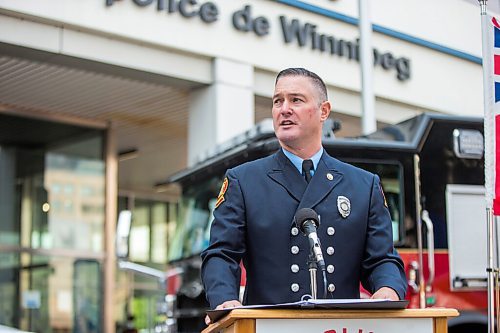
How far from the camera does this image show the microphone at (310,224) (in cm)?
352

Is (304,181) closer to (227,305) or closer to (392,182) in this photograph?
(227,305)

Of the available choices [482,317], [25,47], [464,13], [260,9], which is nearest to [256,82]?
[260,9]

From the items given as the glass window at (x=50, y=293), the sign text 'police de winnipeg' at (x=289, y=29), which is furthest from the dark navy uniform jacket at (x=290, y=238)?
the glass window at (x=50, y=293)

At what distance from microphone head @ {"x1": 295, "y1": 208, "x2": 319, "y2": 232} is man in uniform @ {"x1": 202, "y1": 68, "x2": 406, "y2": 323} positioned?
12 cm

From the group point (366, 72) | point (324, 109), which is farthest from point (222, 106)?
point (324, 109)

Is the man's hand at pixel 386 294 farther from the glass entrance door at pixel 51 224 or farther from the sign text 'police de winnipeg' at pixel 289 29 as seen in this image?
the glass entrance door at pixel 51 224

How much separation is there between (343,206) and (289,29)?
11.0 m

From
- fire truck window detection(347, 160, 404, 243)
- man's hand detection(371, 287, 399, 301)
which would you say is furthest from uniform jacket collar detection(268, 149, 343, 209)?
fire truck window detection(347, 160, 404, 243)

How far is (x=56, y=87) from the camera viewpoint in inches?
571

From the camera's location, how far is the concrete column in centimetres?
1359

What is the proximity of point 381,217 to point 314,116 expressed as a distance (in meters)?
0.50

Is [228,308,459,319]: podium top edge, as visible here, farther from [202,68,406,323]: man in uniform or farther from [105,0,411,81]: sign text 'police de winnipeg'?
[105,0,411,81]: sign text 'police de winnipeg'

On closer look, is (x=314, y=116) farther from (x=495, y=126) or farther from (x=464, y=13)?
(x=464, y=13)

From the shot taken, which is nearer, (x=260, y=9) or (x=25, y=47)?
(x=25, y=47)
